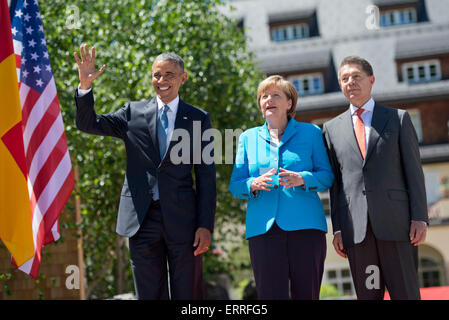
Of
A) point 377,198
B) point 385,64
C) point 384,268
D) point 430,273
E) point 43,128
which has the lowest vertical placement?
point 430,273

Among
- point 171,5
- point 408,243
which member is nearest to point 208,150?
point 408,243

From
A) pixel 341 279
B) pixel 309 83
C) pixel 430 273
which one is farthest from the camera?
pixel 309 83

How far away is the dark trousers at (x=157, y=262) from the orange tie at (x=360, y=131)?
1453 millimetres

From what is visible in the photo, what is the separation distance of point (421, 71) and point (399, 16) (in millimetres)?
3242

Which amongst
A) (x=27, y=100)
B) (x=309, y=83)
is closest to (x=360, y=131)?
(x=27, y=100)

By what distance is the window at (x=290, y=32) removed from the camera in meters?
26.8

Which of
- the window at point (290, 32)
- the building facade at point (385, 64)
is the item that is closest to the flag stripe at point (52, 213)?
the building facade at point (385, 64)

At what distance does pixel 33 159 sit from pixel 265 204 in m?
2.17

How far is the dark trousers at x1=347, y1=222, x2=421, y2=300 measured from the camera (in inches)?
151

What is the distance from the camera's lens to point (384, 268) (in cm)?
386

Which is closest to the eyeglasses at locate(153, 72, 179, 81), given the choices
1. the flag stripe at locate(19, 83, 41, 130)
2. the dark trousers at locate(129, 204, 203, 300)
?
the dark trousers at locate(129, 204, 203, 300)

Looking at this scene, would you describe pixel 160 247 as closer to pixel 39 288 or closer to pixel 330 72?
pixel 39 288

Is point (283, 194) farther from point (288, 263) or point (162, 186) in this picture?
point (162, 186)

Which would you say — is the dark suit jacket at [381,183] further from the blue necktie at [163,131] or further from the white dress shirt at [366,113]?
the blue necktie at [163,131]
